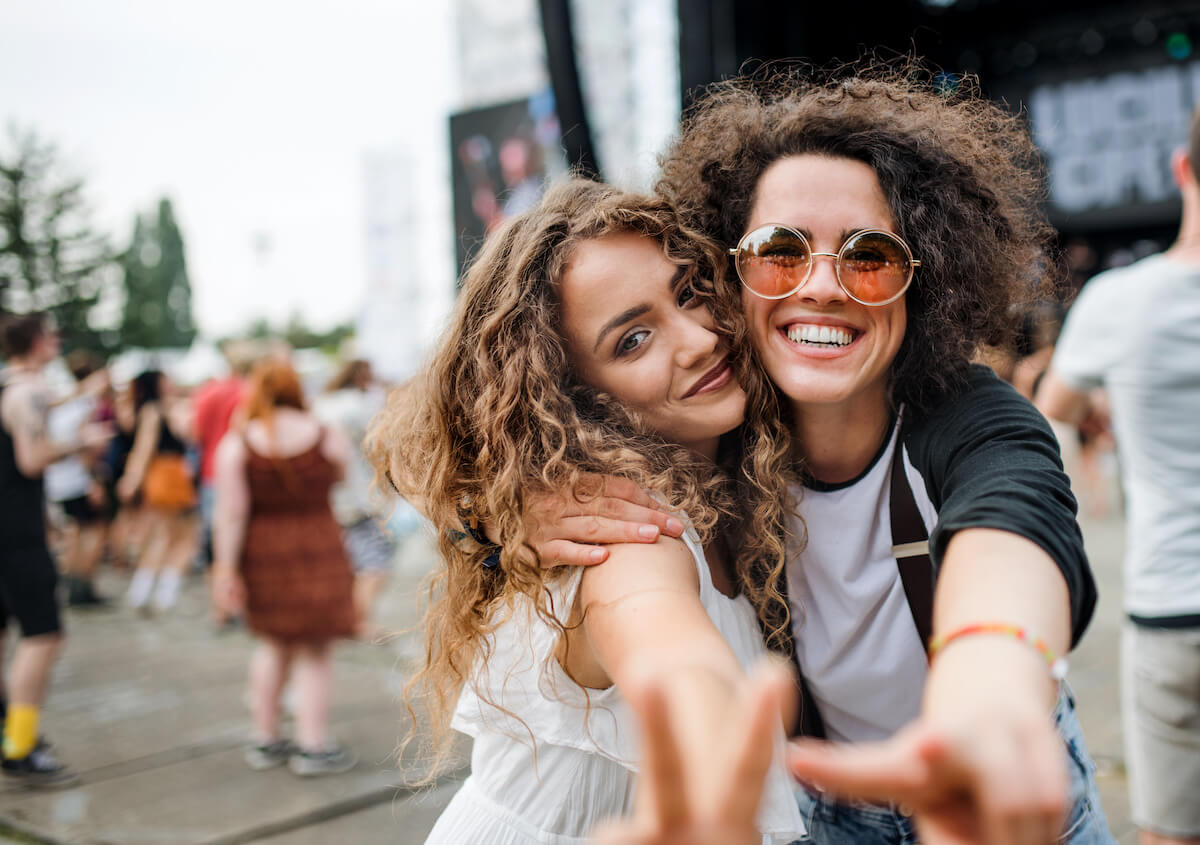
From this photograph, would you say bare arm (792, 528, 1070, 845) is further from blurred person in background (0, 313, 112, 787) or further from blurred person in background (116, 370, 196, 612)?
blurred person in background (116, 370, 196, 612)

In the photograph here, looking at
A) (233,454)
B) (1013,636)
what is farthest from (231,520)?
(1013,636)

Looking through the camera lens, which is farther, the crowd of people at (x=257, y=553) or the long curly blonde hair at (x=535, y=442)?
the crowd of people at (x=257, y=553)

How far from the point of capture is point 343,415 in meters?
7.62

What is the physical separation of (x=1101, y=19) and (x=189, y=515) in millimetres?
9963

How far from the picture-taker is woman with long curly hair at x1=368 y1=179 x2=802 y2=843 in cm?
164

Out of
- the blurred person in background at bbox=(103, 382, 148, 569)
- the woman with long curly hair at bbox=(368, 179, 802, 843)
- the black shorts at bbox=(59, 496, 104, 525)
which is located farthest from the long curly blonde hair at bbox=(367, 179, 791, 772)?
the blurred person in background at bbox=(103, 382, 148, 569)

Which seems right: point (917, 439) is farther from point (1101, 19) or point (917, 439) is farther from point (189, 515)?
point (1101, 19)

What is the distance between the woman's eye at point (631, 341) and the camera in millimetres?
1814

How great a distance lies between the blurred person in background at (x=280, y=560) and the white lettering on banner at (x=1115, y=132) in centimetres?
820

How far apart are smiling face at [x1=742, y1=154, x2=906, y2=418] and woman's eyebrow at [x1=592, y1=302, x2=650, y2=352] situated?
0.74 feet

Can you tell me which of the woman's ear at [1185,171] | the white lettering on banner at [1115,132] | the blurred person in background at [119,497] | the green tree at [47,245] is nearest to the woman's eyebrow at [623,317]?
the woman's ear at [1185,171]

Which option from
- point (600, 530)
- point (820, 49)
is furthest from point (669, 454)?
point (820, 49)

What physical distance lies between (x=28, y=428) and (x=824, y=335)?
4.32 meters

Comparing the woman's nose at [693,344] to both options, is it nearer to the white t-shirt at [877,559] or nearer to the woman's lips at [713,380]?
the woman's lips at [713,380]
